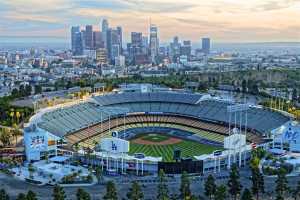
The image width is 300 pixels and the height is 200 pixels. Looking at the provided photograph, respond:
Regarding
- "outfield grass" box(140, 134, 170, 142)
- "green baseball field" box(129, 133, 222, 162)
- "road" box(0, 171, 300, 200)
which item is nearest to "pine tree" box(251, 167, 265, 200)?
"road" box(0, 171, 300, 200)

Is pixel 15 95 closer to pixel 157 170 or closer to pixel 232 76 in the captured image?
pixel 157 170

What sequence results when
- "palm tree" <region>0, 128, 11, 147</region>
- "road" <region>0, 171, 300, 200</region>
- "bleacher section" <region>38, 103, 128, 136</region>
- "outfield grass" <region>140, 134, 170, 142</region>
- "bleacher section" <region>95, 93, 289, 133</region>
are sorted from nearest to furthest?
"road" <region>0, 171, 300, 200</region>
"palm tree" <region>0, 128, 11, 147</region>
"bleacher section" <region>38, 103, 128, 136</region>
"bleacher section" <region>95, 93, 289, 133</region>
"outfield grass" <region>140, 134, 170, 142</region>

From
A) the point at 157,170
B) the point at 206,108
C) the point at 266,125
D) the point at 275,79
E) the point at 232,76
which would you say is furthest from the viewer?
the point at 232,76

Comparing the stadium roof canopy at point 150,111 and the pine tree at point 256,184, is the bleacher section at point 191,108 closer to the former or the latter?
the stadium roof canopy at point 150,111

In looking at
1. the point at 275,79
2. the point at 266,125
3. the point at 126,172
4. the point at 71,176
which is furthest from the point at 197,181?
the point at 275,79

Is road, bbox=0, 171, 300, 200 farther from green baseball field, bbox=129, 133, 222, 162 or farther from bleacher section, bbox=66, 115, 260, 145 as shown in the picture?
bleacher section, bbox=66, 115, 260, 145

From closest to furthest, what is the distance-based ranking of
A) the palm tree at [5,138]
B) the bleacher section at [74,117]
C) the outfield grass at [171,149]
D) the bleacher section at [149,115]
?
the outfield grass at [171,149] < the palm tree at [5,138] < the bleacher section at [74,117] < the bleacher section at [149,115]

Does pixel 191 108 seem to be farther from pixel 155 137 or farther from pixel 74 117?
pixel 74 117

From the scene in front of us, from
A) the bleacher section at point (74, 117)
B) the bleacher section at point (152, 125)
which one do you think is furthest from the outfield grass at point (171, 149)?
the bleacher section at point (74, 117)
